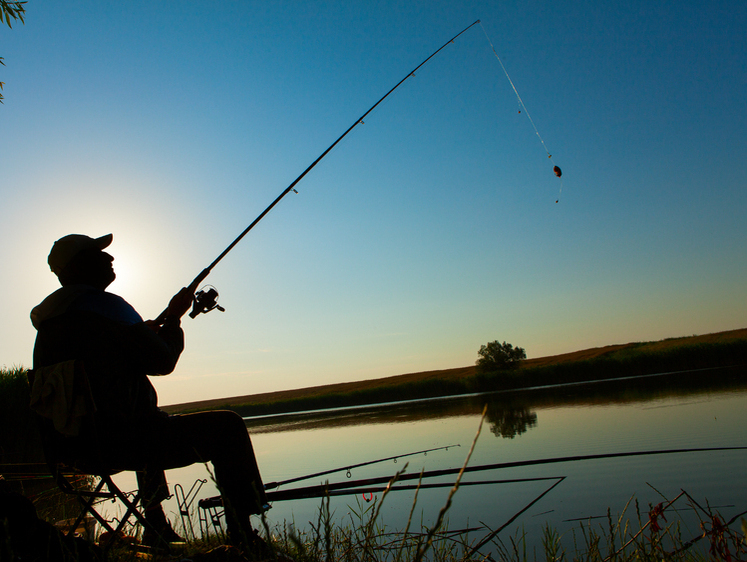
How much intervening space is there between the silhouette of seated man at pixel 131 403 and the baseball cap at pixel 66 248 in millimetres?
224

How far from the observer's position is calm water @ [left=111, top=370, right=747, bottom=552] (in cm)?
359

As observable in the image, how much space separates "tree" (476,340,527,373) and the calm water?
36.4 metres

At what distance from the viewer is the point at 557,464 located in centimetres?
512

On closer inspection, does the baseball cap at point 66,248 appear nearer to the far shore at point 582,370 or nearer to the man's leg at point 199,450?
the man's leg at point 199,450

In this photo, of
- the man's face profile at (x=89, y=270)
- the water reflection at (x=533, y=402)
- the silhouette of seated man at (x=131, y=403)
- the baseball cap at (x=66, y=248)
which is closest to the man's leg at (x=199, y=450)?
the silhouette of seated man at (x=131, y=403)

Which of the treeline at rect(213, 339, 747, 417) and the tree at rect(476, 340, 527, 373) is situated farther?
the tree at rect(476, 340, 527, 373)

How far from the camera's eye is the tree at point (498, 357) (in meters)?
47.1

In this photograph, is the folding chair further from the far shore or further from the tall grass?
the far shore

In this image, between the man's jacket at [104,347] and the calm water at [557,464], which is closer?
the man's jacket at [104,347]

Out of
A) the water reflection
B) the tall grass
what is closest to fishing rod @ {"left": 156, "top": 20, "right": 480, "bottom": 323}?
the water reflection

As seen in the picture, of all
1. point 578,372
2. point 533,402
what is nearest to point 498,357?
point 578,372

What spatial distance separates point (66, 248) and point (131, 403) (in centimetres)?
86

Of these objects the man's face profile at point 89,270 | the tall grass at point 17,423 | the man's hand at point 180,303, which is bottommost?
the tall grass at point 17,423

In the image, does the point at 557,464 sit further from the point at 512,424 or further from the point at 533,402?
the point at 533,402
